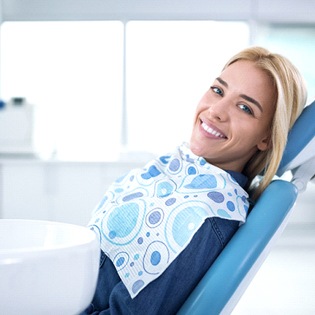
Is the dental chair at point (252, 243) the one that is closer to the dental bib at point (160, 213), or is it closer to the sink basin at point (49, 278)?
the dental bib at point (160, 213)

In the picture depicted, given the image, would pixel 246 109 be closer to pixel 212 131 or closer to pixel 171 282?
pixel 212 131

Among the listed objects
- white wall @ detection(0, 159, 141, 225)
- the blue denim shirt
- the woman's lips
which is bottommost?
white wall @ detection(0, 159, 141, 225)

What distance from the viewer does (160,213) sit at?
51.3 inches

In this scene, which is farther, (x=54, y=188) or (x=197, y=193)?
(x=54, y=188)

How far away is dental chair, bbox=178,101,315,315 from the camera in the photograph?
46.8 inches

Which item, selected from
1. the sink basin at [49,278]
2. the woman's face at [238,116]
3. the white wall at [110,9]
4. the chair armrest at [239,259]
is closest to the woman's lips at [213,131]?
the woman's face at [238,116]

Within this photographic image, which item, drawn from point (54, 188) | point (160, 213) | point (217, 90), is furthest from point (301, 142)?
point (54, 188)

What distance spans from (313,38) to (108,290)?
420cm

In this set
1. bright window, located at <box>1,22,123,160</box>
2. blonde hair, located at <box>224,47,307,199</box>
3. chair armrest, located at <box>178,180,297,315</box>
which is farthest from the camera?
bright window, located at <box>1,22,123,160</box>

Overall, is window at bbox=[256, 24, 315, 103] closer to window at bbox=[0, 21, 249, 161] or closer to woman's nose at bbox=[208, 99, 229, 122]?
window at bbox=[0, 21, 249, 161]

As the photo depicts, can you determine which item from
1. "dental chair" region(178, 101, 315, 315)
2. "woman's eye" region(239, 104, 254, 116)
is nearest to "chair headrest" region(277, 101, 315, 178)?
"dental chair" region(178, 101, 315, 315)

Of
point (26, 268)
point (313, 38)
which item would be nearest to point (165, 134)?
point (313, 38)

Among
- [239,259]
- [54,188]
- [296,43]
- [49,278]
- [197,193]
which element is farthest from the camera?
[296,43]

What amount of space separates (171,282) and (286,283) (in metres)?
2.18
